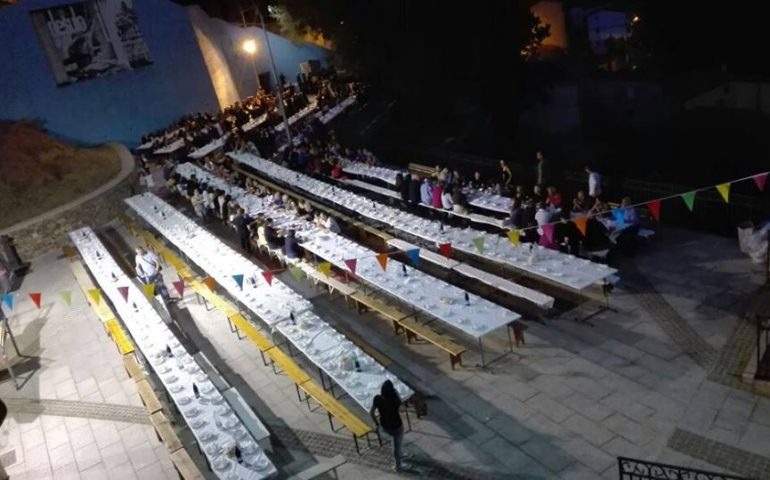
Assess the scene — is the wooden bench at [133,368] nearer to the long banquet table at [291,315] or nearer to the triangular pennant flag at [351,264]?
the long banquet table at [291,315]

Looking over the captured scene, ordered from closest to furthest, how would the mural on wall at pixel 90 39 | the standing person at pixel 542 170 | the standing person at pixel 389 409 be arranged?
the standing person at pixel 389 409, the standing person at pixel 542 170, the mural on wall at pixel 90 39

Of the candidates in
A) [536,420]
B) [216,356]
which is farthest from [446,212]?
[536,420]

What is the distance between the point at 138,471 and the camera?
10750 mm

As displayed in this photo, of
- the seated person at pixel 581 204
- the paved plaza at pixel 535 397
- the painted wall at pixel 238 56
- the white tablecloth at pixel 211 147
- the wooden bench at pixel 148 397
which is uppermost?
the painted wall at pixel 238 56

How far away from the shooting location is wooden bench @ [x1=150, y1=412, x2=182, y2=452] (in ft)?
33.5

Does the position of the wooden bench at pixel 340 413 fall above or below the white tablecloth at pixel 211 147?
below

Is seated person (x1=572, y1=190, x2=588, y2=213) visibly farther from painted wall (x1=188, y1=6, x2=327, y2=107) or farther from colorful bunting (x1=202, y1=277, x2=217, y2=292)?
painted wall (x1=188, y1=6, x2=327, y2=107)

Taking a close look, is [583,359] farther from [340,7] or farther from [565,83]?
[565,83]

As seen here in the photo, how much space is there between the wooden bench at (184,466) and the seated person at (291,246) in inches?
268

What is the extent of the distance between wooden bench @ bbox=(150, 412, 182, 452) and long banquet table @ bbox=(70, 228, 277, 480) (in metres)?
0.33

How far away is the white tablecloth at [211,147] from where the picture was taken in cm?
2972

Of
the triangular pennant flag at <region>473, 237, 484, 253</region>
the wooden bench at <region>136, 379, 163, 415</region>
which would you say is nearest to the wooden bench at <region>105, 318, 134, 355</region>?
the wooden bench at <region>136, 379, 163, 415</region>

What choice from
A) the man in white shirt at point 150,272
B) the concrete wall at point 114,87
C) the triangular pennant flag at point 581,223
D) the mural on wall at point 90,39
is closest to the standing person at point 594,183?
the triangular pennant flag at point 581,223

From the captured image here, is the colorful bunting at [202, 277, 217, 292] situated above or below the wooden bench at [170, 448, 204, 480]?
above
